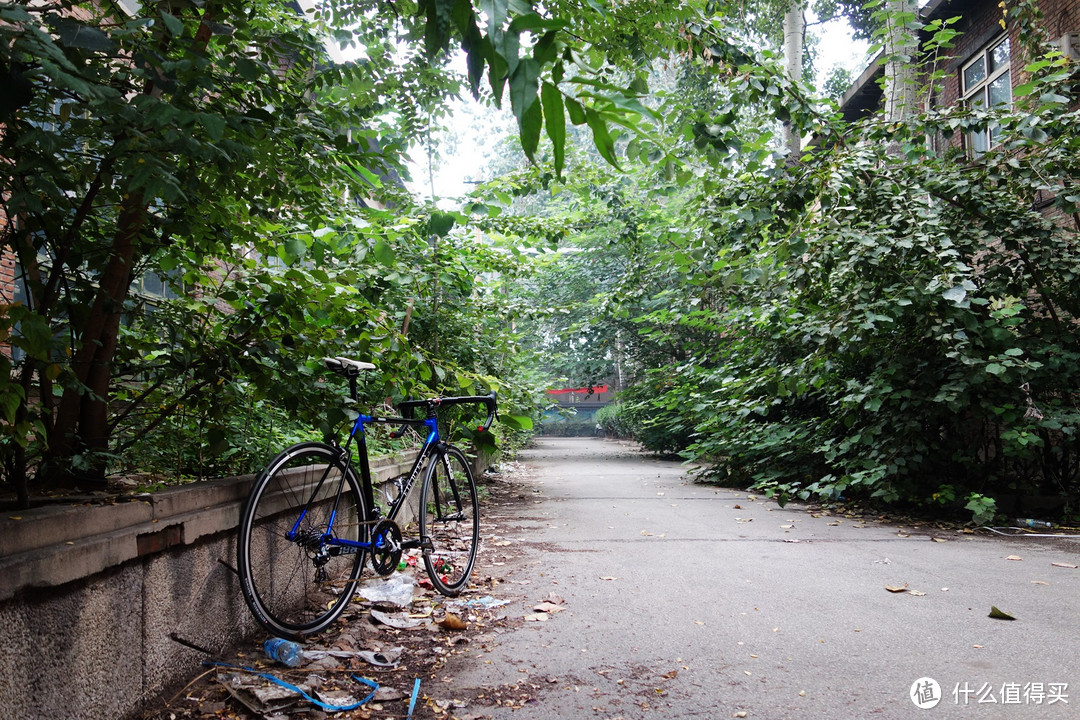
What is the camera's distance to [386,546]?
13.9ft

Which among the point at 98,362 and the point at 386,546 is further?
the point at 386,546

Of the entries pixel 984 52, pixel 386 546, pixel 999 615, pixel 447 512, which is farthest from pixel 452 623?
pixel 984 52

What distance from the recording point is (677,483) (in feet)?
42.7

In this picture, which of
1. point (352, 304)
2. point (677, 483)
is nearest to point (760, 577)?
point (352, 304)

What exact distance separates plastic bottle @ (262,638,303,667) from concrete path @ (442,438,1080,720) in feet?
2.30

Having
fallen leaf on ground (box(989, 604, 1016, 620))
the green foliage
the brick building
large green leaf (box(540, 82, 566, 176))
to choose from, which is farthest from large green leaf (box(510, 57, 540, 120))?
the brick building

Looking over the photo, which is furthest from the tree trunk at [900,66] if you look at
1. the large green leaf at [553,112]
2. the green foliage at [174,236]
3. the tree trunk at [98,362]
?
the large green leaf at [553,112]

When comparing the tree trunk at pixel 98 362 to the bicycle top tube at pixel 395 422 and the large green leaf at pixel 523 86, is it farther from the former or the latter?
the large green leaf at pixel 523 86

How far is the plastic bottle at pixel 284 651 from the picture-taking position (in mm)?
3232

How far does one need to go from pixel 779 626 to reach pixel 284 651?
2607 mm

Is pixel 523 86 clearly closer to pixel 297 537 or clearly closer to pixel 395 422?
pixel 297 537

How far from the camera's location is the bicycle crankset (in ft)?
13.7

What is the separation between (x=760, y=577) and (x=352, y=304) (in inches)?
136

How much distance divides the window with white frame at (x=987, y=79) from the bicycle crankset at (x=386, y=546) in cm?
1179
